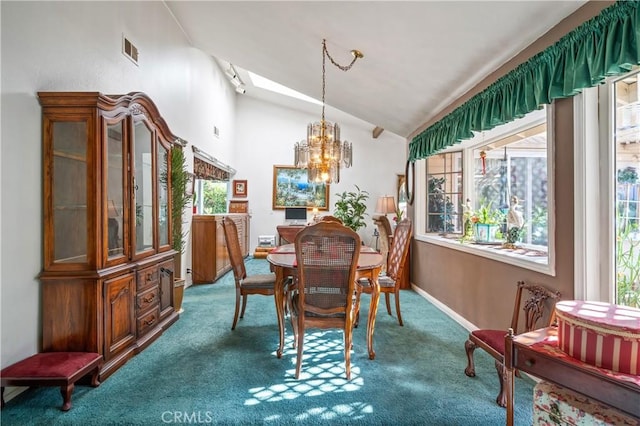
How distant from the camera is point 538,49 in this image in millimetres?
1982

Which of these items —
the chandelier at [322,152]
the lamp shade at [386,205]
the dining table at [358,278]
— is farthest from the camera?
the lamp shade at [386,205]

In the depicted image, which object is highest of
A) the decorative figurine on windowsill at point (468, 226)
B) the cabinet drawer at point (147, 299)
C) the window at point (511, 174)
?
the window at point (511, 174)

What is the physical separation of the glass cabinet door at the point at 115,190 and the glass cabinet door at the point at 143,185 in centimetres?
12

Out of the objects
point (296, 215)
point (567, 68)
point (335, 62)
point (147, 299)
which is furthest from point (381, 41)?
point (296, 215)

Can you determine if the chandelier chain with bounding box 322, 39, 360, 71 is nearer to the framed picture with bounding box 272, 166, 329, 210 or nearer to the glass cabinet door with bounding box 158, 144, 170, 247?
the glass cabinet door with bounding box 158, 144, 170, 247

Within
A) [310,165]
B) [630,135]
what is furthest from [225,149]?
[630,135]

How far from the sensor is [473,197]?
157 inches

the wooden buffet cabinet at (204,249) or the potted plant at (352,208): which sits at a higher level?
the potted plant at (352,208)

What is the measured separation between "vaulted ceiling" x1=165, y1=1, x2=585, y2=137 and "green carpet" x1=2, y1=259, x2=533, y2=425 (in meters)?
2.33

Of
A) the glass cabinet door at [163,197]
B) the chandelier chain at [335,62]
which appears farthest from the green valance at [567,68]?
the glass cabinet door at [163,197]

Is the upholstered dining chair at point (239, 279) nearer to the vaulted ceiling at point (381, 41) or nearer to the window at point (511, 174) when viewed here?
the vaulted ceiling at point (381, 41)

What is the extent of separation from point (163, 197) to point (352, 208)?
4.70m

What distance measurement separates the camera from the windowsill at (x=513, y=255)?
6.56ft

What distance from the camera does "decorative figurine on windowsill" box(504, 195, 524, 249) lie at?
268 centimetres
